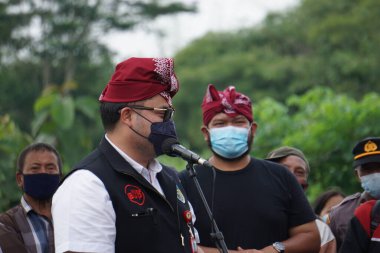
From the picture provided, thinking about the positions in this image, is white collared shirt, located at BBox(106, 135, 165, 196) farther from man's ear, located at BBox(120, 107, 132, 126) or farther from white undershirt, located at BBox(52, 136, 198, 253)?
white undershirt, located at BBox(52, 136, 198, 253)

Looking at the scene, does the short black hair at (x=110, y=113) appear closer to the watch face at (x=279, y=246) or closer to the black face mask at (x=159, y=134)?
the black face mask at (x=159, y=134)

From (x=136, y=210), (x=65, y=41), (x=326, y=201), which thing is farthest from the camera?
(x=65, y=41)

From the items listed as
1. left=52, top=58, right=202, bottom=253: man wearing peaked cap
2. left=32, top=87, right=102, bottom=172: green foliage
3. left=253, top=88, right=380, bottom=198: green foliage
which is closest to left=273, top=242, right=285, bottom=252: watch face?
left=52, top=58, right=202, bottom=253: man wearing peaked cap

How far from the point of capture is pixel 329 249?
256 inches

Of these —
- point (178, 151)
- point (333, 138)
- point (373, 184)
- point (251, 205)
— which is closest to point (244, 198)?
point (251, 205)

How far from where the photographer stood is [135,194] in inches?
169

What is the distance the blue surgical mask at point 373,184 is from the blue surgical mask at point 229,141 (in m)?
0.90

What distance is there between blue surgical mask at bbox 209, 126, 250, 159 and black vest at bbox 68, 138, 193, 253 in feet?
5.60

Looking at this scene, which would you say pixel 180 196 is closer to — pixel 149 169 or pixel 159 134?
pixel 149 169

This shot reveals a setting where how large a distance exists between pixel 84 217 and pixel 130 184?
0.33 meters

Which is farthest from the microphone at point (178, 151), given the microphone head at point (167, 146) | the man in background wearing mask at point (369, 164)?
the man in background wearing mask at point (369, 164)

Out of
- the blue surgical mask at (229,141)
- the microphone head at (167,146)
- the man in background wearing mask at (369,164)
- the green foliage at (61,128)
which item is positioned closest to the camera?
the microphone head at (167,146)

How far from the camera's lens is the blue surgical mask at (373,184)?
6.38m

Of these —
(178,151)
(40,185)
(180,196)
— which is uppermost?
(178,151)
